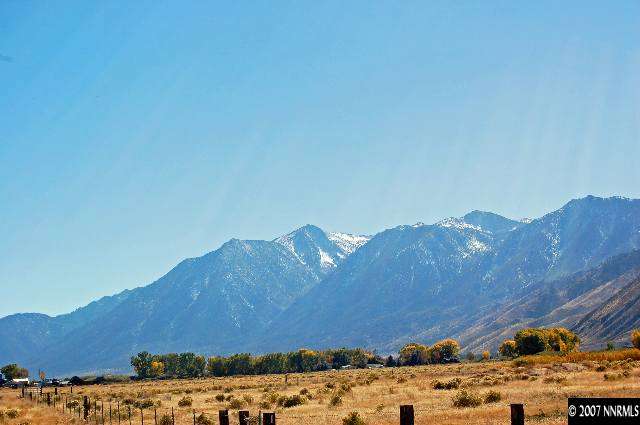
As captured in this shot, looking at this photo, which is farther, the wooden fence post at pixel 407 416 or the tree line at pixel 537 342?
the tree line at pixel 537 342

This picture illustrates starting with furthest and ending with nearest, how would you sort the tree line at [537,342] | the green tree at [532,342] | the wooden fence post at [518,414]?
the tree line at [537,342] → the green tree at [532,342] → the wooden fence post at [518,414]

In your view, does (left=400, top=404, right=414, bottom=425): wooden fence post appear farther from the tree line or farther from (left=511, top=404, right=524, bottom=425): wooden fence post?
the tree line

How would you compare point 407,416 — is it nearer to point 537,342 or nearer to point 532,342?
point 537,342

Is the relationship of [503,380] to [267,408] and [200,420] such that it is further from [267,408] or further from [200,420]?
[200,420]

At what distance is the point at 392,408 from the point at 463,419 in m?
11.6

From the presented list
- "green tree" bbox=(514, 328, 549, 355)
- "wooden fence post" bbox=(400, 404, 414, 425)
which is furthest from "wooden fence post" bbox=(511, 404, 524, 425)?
"green tree" bbox=(514, 328, 549, 355)

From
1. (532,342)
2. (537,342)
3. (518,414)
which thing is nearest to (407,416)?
(518,414)

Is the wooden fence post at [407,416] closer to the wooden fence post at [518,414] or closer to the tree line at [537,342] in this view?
the wooden fence post at [518,414]

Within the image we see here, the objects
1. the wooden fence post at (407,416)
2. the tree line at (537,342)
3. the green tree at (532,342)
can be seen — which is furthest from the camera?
the tree line at (537,342)

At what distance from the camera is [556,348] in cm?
18200

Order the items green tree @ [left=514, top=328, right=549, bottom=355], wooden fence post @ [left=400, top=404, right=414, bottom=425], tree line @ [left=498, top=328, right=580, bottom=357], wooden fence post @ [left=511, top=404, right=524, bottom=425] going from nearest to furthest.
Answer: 1. wooden fence post @ [left=511, top=404, right=524, bottom=425]
2. wooden fence post @ [left=400, top=404, right=414, bottom=425]
3. green tree @ [left=514, top=328, right=549, bottom=355]
4. tree line @ [left=498, top=328, right=580, bottom=357]

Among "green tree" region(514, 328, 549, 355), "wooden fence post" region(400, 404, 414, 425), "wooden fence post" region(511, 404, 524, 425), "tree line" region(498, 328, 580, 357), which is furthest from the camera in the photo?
"tree line" region(498, 328, 580, 357)

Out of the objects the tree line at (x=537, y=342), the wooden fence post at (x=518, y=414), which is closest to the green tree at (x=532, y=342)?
the tree line at (x=537, y=342)

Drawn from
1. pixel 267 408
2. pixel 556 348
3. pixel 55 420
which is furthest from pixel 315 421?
pixel 556 348
